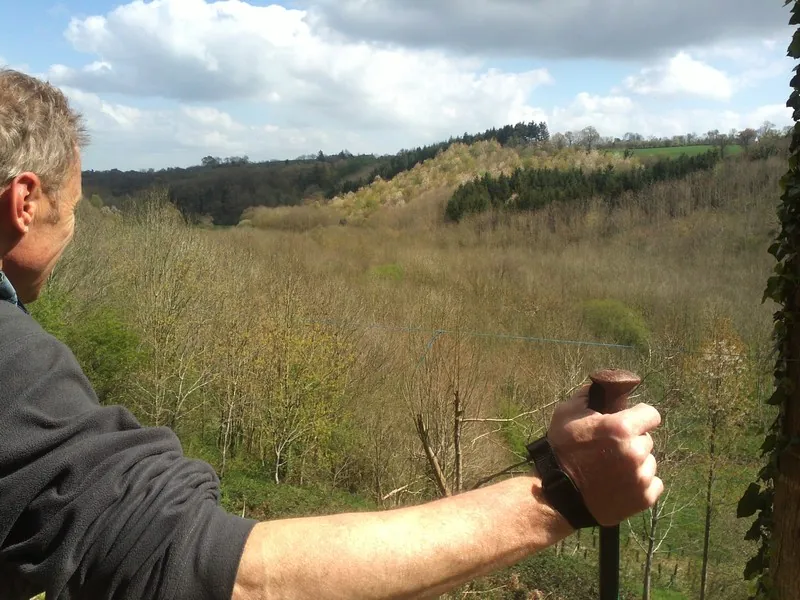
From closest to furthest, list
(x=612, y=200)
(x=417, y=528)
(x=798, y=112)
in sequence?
(x=417, y=528)
(x=798, y=112)
(x=612, y=200)

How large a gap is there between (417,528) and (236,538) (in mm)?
291

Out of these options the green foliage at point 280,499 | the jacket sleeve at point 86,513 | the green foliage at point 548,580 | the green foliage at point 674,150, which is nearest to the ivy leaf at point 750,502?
the jacket sleeve at point 86,513

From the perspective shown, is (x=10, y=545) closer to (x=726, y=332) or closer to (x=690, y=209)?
(x=726, y=332)

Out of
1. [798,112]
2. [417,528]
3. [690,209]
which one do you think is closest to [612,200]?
[690,209]

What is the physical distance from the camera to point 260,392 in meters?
20.6

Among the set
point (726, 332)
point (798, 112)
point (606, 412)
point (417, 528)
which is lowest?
point (726, 332)

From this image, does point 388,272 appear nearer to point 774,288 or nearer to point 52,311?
point 52,311

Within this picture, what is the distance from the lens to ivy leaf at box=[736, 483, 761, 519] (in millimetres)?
3224

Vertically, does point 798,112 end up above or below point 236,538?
above

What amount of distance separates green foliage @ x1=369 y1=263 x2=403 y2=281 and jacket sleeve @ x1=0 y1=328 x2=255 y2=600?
3516cm

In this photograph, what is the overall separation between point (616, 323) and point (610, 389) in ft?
94.1

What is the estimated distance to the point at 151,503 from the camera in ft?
3.42

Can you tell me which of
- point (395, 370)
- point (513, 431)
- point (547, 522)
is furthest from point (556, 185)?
point (547, 522)

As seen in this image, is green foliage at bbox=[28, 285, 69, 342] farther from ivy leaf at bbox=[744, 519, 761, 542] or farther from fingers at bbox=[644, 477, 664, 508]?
fingers at bbox=[644, 477, 664, 508]
